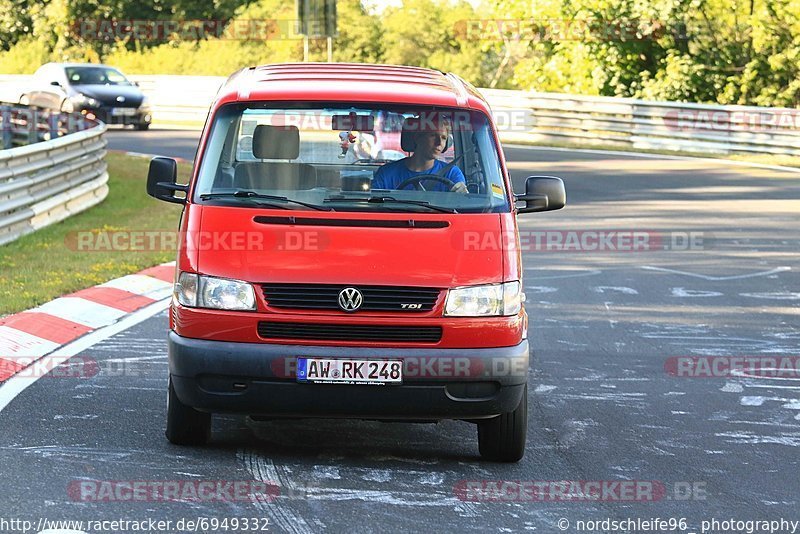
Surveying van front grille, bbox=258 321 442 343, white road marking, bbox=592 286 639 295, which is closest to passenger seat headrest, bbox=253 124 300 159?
van front grille, bbox=258 321 442 343

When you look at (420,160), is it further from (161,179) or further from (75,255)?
(75,255)

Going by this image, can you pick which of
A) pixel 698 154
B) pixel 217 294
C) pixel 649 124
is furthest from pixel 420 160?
pixel 649 124

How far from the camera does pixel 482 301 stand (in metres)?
6.75

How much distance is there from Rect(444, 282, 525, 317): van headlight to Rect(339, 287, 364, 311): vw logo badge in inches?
16.2

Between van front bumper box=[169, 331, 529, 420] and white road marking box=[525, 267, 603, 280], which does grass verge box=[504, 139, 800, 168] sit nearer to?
white road marking box=[525, 267, 603, 280]

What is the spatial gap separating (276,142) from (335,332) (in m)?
1.34

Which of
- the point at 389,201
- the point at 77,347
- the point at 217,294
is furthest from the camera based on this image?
the point at 77,347

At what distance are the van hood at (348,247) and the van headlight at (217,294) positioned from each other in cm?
4

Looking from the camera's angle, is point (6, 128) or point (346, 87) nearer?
point (346, 87)

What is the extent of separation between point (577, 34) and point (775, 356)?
95.3ft

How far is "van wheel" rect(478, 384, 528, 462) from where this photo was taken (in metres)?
6.90

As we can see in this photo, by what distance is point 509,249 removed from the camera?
6996mm

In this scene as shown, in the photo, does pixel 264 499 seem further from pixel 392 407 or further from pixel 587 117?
pixel 587 117

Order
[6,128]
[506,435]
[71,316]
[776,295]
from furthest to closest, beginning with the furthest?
1. [6,128]
2. [776,295]
3. [71,316]
4. [506,435]
